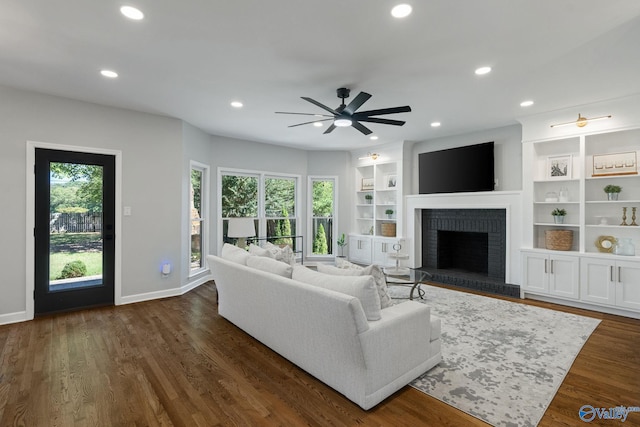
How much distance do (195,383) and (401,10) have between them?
326cm

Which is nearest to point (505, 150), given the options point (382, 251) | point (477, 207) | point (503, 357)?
point (477, 207)

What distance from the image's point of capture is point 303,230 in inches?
295

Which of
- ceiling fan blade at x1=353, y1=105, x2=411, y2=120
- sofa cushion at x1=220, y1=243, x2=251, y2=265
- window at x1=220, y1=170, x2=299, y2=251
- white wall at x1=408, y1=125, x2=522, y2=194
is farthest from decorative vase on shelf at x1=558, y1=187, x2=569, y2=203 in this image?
window at x1=220, y1=170, x2=299, y2=251

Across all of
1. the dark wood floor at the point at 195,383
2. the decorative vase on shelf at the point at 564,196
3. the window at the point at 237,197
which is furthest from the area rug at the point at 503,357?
the window at the point at 237,197

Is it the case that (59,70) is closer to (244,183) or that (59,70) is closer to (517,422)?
(244,183)

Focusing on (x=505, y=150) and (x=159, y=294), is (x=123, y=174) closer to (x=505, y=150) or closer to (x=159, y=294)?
(x=159, y=294)

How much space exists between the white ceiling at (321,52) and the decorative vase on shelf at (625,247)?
190 centimetres

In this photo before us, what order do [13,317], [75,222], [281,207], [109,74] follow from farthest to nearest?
1. [281,207]
2. [75,222]
3. [13,317]
4. [109,74]

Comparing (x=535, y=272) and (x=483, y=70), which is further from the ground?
(x=483, y=70)

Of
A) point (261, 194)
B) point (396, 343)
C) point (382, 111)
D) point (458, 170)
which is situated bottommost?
point (396, 343)

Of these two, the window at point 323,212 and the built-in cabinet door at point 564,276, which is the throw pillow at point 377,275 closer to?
the built-in cabinet door at point 564,276

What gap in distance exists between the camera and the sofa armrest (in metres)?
2.12

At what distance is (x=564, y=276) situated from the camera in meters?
4.50

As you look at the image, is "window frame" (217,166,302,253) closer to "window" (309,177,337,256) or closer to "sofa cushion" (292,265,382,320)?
"window" (309,177,337,256)
